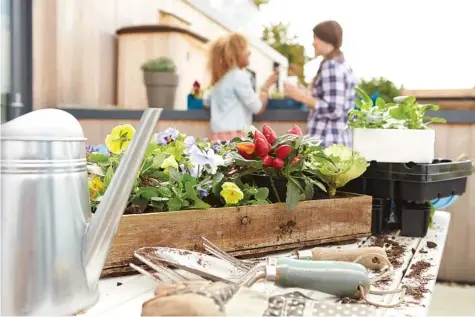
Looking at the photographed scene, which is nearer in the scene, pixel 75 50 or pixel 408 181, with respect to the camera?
pixel 408 181

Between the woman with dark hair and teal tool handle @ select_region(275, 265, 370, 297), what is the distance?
207 cm

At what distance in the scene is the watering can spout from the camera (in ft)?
1.89

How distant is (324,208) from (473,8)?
3.01 m

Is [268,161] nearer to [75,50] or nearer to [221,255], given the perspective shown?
[221,255]

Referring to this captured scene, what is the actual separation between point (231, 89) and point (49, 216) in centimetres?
244

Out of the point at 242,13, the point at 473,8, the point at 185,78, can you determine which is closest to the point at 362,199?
the point at 473,8

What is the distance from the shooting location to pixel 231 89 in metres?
2.93

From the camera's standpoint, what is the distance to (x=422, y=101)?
3.03 meters

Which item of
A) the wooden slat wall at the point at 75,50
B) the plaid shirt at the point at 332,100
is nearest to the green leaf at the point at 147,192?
the plaid shirt at the point at 332,100

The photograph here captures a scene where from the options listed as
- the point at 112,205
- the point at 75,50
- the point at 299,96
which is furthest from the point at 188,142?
the point at 75,50

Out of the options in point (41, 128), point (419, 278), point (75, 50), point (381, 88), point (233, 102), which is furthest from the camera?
point (75, 50)

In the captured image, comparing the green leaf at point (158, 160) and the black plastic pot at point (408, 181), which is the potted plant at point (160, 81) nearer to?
the black plastic pot at point (408, 181)

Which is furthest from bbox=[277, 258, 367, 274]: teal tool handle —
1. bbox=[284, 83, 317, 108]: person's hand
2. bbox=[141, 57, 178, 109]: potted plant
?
bbox=[141, 57, 178, 109]: potted plant

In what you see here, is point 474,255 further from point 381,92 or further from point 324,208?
point 324,208
